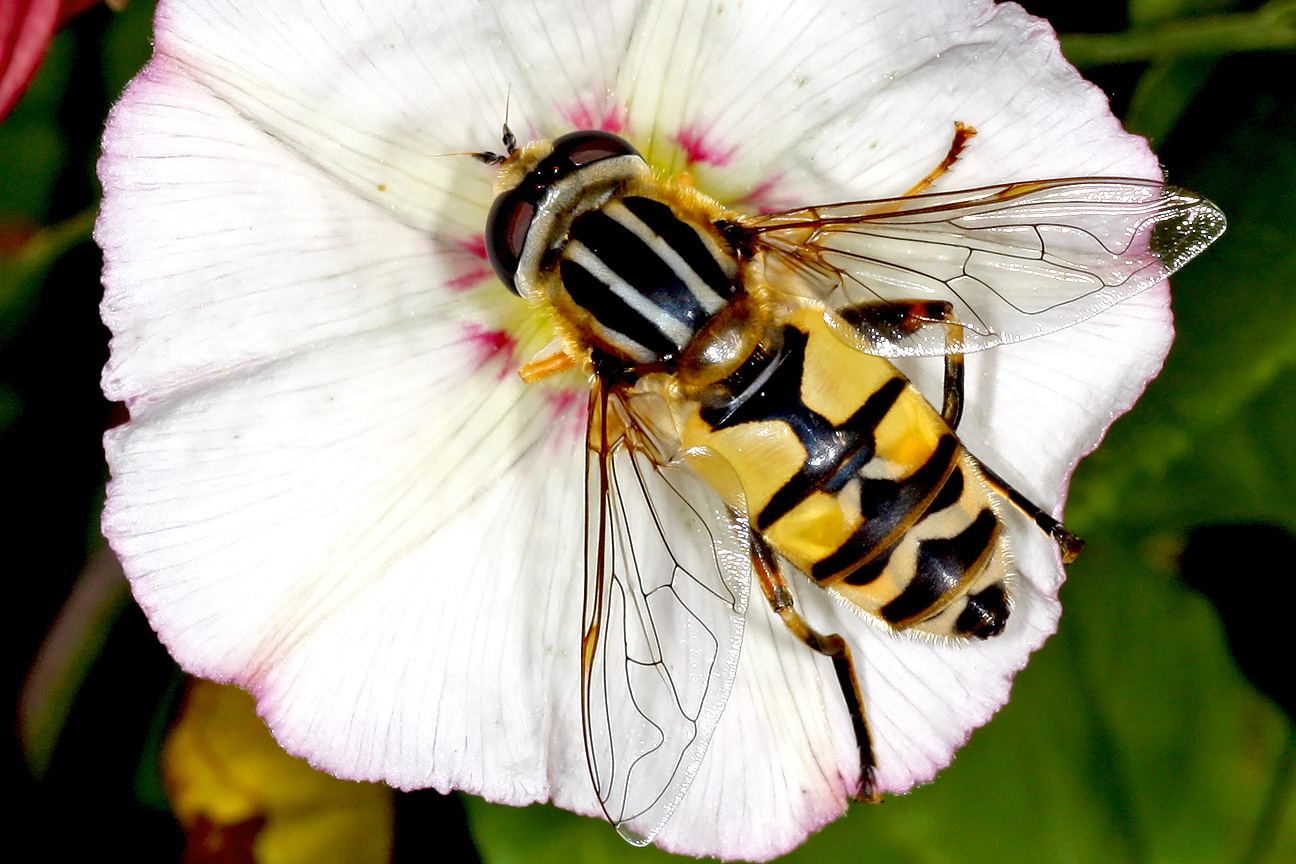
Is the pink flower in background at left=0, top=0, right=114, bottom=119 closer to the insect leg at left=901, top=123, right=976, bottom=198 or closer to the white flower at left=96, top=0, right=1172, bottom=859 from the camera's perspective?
the white flower at left=96, top=0, right=1172, bottom=859

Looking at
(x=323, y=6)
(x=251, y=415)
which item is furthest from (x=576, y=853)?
(x=323, y=6)

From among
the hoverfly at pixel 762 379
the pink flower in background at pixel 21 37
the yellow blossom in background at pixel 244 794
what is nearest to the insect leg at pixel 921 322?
the hoverfly at pixel 762 379

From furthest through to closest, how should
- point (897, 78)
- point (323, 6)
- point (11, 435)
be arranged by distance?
point (11, 435) → point (897, 78) → point (323, 6)

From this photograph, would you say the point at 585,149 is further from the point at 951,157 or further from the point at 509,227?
the point at 951,157

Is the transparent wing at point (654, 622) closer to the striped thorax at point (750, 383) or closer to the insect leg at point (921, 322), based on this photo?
the striped thorax at point (750, 383)

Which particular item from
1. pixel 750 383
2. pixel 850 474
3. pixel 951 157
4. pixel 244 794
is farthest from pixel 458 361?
pixel 244 794

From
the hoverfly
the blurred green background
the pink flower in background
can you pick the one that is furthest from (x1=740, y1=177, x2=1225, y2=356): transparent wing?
the pink flower in background

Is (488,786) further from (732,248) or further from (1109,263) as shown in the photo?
(1109,263)
